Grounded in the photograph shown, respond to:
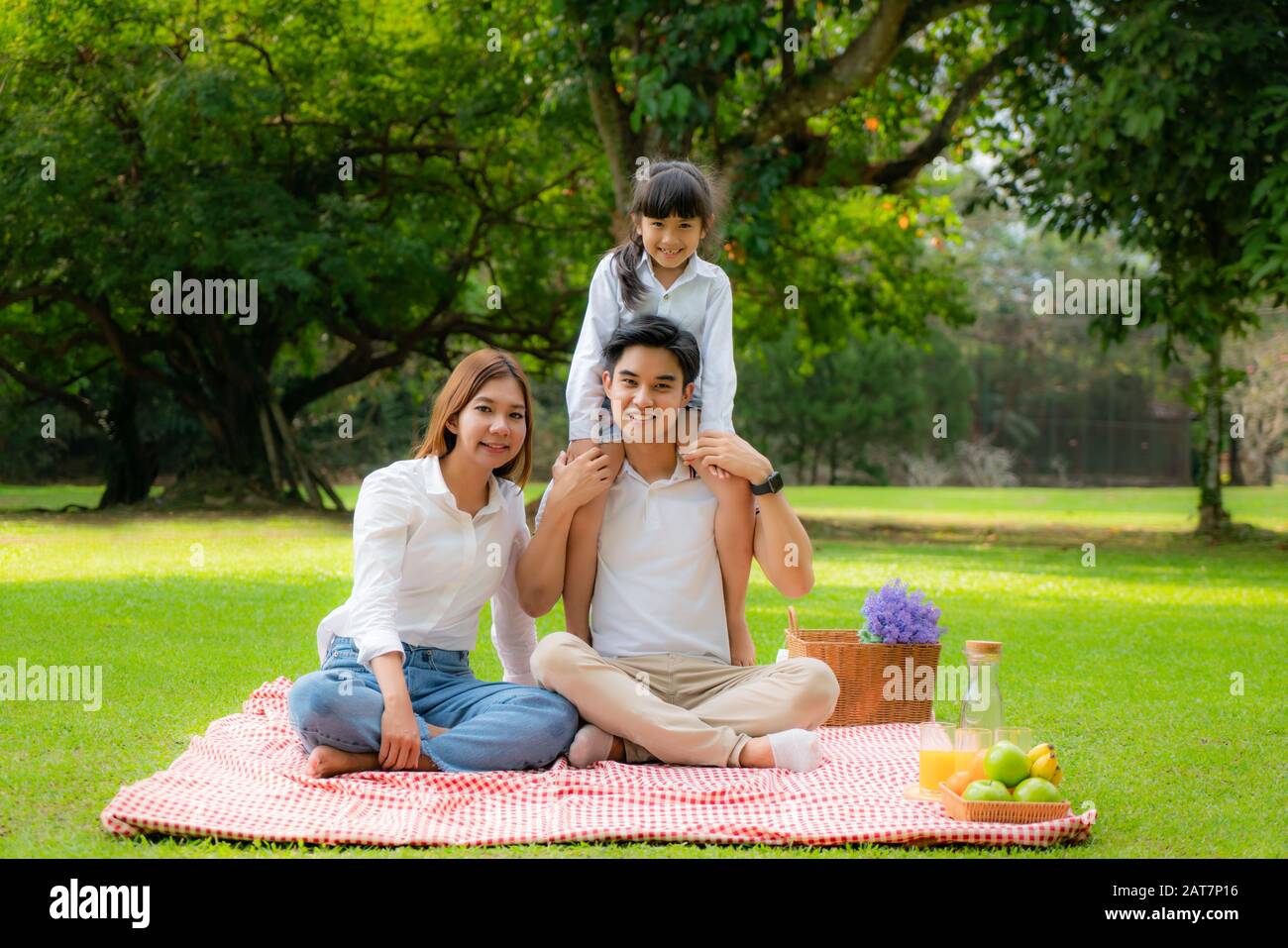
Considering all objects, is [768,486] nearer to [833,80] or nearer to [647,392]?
[647,392]

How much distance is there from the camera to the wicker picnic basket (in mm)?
5355

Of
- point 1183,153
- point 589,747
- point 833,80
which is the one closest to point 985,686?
point 589,747

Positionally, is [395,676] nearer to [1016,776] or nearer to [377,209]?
[1016,776]

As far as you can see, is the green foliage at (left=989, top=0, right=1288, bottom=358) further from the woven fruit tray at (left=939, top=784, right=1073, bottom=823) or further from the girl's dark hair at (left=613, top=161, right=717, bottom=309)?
the woven fruit tray at (left=939, top=784, right=1073, bottom=823)

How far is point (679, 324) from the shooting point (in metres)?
4.95

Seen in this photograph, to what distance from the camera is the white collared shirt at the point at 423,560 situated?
13.8 ft

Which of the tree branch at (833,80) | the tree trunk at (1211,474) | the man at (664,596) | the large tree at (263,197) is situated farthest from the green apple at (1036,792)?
the tree trunk at (1211,474)

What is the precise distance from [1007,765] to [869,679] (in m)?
1.64

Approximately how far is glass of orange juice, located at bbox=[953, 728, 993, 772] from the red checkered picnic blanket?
14 cm

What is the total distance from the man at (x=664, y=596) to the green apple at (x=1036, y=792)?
2.81 feet

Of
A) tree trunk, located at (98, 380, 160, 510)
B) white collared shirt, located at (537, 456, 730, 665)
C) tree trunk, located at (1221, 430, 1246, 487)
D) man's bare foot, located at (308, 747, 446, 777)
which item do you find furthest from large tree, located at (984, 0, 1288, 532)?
tree trunk, located at (1221, 430, 1246, 487)

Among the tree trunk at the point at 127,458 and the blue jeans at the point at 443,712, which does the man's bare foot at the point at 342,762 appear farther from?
the tree trunk at the point at 127,458
